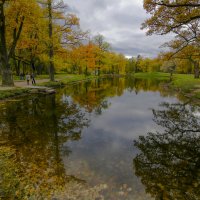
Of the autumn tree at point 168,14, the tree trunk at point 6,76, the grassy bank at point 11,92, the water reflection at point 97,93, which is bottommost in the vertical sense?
the water reflection at point 97,93

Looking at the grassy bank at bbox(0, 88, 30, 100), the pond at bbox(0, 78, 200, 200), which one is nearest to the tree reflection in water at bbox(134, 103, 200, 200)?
the pond at bbox(0, 78, 200, 200)

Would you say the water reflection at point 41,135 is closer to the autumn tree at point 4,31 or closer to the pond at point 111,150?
the pond at point 111,150

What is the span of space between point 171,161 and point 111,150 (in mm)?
2725

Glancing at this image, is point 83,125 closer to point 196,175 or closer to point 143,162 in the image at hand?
point 143,162

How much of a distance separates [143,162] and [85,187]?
9.77 ft

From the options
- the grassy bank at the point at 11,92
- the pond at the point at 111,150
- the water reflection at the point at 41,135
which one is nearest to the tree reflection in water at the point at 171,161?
the pond at the point at 111,150

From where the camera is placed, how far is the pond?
6.18 metres

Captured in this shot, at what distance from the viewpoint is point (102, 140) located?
10336 mm

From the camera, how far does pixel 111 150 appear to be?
29.6ft

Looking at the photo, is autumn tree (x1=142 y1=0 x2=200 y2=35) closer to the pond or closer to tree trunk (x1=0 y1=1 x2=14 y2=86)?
the pond

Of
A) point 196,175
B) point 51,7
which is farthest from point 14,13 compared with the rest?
point 196,175

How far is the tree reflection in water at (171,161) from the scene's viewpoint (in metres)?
5.99

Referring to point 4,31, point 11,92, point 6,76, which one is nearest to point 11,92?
point 11,92

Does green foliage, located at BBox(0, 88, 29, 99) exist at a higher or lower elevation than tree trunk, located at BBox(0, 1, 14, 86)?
lower
